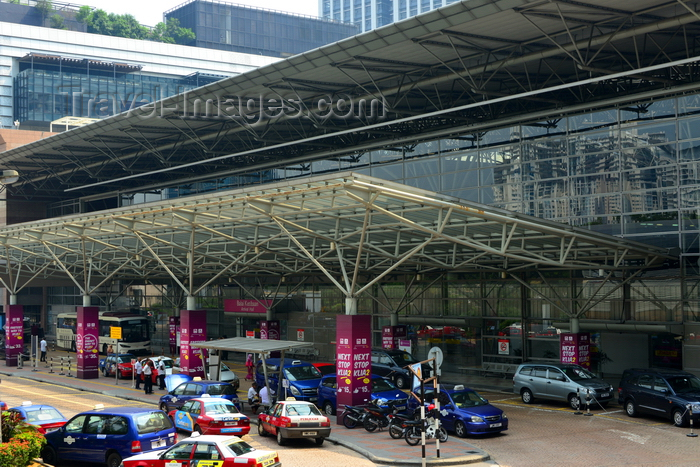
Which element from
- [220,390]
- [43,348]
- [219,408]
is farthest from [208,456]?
[43,348]

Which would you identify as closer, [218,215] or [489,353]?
[218,215]

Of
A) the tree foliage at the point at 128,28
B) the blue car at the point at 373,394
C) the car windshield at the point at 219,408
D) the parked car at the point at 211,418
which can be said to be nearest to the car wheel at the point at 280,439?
the parked car at the point at 211,418

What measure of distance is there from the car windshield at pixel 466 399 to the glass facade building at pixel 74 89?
352ft

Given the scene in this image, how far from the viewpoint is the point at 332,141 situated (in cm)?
4372

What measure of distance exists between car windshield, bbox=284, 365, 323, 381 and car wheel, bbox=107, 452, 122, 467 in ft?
34.6

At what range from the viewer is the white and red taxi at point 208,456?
1602 centimetres

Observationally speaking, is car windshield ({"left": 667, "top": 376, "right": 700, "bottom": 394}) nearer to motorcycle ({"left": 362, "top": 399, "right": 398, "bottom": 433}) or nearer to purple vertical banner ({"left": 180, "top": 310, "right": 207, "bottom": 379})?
motorcycle ({"left": 362, "top": 399, "right": 398, "bottom": 433})

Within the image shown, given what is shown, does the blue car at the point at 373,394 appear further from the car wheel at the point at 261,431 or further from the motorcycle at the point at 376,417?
the car wheel at the point at 261,431

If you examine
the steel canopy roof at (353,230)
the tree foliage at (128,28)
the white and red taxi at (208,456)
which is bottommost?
the white and red taxi at (208,456)

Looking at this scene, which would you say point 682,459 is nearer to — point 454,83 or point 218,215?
point 218,215

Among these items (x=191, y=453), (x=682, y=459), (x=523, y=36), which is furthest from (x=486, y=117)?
(x=191, y=453)

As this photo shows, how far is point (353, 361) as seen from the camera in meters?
24.7

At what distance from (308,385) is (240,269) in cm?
1649

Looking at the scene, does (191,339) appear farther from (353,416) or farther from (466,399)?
(466,399)
